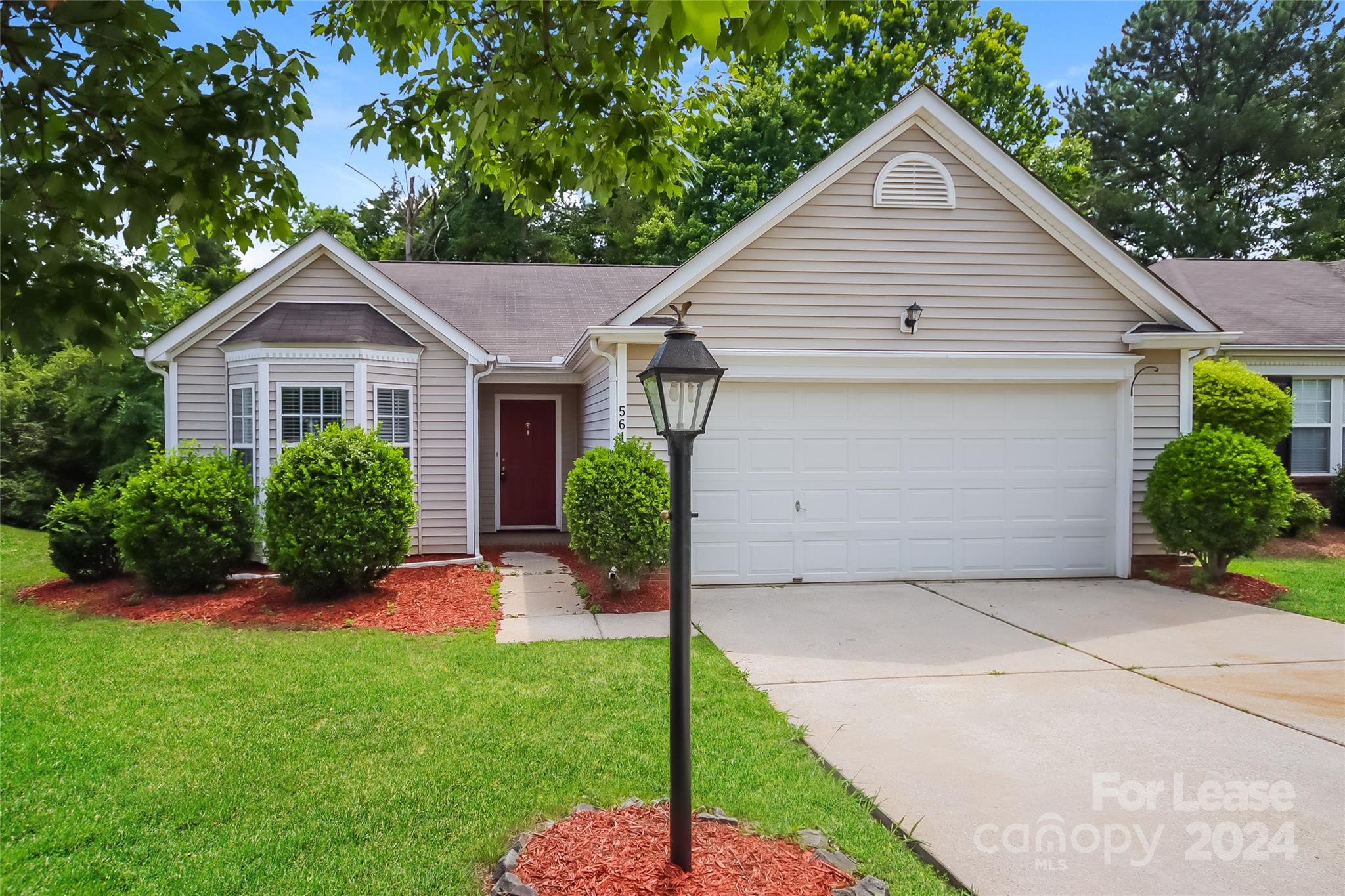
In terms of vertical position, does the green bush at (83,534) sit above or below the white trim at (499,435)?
below

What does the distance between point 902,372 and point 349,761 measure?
6851 mm

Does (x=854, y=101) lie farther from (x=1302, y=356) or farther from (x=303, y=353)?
(x=303, y=353)

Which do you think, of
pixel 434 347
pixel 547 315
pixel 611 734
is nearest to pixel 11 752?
pixel 611 734

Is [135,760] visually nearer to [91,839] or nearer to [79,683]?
[91,839]

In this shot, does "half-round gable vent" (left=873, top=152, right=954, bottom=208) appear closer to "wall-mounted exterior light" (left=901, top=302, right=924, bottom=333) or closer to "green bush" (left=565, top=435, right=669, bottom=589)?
"wall-mounted exterior light" (left=901, top=302, right=924, bottom=333)

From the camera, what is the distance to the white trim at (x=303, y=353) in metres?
9.54

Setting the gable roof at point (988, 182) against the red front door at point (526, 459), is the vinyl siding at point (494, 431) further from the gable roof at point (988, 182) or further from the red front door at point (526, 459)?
the gable roof at point (988, 182)

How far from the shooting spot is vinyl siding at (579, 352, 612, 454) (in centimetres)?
928

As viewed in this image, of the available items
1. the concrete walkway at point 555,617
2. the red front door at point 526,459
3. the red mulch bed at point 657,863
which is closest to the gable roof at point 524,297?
the red front door at point 526,459

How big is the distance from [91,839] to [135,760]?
886mm

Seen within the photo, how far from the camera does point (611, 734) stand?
4.49 metres

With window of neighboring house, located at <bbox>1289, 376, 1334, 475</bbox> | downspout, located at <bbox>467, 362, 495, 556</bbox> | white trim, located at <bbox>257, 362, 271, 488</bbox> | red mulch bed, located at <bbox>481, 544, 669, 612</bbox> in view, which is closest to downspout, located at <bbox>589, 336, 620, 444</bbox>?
red mulch bed, located at <bbox>481, 544, 669, 612</bbox>

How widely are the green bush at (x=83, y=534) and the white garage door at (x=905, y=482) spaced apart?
22.5 feet

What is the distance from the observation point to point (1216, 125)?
26969 mm
